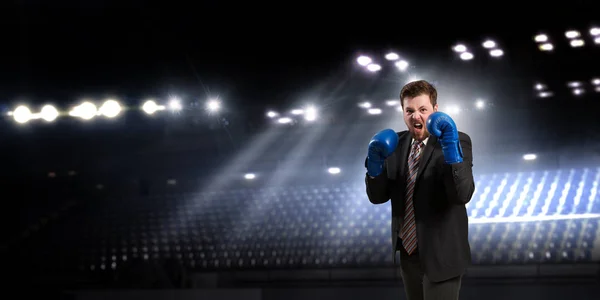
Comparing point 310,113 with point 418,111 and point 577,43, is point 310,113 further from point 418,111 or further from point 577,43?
point 418,111

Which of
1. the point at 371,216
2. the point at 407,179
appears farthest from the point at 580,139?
the point at 407,179

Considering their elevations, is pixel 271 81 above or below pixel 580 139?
above

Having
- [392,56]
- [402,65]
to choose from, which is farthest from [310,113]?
[392,56]

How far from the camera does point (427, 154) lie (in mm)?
1465

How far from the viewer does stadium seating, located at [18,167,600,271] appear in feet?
20.8

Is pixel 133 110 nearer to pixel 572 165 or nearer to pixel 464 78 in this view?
pixel 464 78

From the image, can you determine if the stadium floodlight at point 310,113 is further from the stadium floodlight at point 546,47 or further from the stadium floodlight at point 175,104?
the stadium floodlight at point 546,47

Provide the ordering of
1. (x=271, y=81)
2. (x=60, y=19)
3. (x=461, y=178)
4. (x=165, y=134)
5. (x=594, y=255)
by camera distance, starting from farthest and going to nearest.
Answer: (x=165, y=134) → (x=271, y=81) → (x=594, y=255) → (x=60, y=19) → (x=461, y=178)

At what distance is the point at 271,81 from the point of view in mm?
6648

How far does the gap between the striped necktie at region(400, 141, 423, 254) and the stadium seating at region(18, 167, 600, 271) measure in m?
4.88

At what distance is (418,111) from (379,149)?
0.44 ft

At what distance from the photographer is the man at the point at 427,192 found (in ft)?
4.54

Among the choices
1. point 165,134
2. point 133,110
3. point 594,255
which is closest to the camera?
point 594,255

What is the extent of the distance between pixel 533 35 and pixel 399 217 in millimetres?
5143
